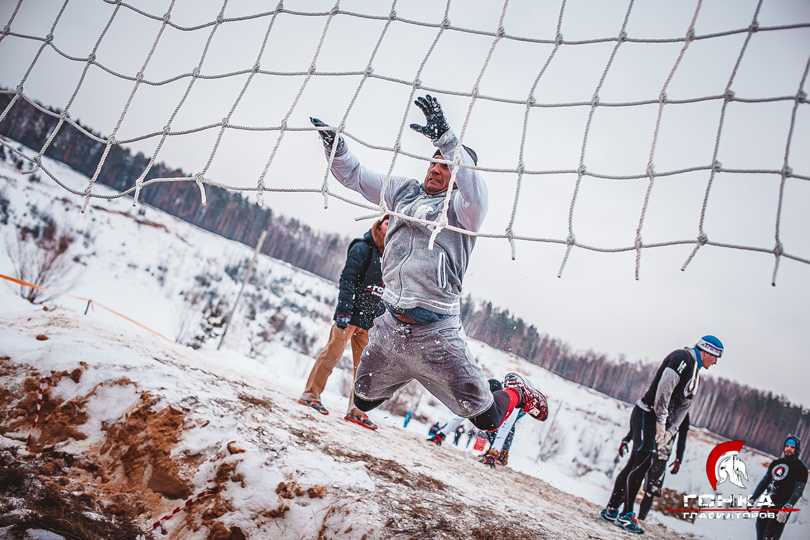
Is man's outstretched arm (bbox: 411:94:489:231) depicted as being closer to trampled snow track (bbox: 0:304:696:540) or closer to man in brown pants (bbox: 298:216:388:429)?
trampled snow track (bbox: 0:304:696:540)

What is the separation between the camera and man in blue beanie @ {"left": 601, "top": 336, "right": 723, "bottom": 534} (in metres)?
3.09

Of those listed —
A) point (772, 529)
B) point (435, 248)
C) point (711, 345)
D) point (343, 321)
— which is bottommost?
point (772, 529)

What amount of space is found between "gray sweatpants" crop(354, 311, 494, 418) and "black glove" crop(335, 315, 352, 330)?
1365mm

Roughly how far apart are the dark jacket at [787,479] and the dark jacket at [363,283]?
491 centimetres

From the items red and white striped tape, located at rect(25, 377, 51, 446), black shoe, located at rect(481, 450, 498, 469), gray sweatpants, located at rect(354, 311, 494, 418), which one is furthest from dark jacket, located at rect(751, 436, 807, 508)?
red and white striped tape, located at rect(25, 377, 51, 446)

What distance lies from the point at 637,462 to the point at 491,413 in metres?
1.88

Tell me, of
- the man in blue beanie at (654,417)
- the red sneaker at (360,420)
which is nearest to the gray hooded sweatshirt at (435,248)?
the red sneaker at (360,420)

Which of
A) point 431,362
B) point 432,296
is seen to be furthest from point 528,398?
point 432,296

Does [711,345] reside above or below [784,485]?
above

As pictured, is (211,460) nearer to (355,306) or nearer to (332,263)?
(355,306)

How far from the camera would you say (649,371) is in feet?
40.7

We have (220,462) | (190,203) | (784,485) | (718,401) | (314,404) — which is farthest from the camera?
(190,203)

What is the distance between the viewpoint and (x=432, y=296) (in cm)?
182

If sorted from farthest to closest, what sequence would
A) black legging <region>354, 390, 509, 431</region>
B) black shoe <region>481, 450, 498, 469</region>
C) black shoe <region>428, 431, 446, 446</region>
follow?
black shoe <region>428, 431, 446, 446</region>
black shoe <region>481, 450, 498, 469</region>
black legging <region>354, 390, 509, 431</region>
